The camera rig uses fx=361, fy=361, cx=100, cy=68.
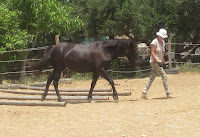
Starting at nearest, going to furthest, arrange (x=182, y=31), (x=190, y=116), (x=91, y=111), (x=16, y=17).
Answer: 1. (x=190, y=116)
2. (x=91, y=111)
3. (x=16, y=17)
4. (x=182, y=31)

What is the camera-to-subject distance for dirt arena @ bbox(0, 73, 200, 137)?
579 cm

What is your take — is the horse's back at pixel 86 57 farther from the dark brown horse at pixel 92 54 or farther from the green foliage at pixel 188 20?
the green foliage at pixel 188 20

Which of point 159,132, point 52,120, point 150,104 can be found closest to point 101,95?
point 150,104

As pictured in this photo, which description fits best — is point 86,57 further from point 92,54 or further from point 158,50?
point 158,50

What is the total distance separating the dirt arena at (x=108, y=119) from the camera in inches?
228

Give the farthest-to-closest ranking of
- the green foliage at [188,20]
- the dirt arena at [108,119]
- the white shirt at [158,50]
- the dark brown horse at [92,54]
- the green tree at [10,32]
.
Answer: the green foliage at [188,20] → the green tree at [10,32] → the dark brown horse at [92,54] → the white shirt at [158,50] → the dirt arena at [108,119]

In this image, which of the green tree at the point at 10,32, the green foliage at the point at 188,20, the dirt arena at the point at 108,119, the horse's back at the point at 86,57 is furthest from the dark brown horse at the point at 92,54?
the green foliage at the point at 188,20

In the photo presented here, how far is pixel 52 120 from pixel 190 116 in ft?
8.71

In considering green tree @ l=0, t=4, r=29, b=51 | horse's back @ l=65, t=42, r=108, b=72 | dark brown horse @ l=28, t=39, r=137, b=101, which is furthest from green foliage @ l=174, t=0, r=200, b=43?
horse's back @ l=65, t=42, r=108, b=72

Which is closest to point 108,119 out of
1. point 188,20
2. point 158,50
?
point 158,50

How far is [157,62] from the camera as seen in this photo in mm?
9406

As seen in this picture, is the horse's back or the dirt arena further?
the horse's back

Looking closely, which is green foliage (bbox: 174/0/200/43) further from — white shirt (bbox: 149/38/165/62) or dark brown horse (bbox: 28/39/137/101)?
dark brown horse (bbox: 28/39/137/101)

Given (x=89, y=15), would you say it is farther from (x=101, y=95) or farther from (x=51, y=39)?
(x=101, y=95)
